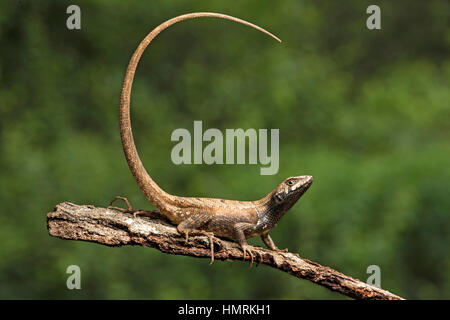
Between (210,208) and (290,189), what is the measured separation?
555 millimetres

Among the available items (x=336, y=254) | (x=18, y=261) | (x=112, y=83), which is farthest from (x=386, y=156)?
(x=18, y=261)

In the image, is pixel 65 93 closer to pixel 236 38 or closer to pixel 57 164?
pixel 57 164

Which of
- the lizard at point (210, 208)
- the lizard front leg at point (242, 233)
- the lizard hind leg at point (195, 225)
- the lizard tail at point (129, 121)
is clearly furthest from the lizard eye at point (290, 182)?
the lizard tail at point (129, 121)

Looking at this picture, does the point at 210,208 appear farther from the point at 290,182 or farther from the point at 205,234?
the point at 290,182

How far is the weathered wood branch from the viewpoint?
3.47 meters

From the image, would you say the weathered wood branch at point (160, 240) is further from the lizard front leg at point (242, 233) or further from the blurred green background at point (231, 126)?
the blurred green background at point (231, 126)

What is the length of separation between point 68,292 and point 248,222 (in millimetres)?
4020

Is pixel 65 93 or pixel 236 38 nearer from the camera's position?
pixel 65 93

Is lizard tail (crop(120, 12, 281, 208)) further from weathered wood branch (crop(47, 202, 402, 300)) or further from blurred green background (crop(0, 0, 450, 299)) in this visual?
blurred green background (crop(0, 0, 450, 299))

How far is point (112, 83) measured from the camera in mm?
8891

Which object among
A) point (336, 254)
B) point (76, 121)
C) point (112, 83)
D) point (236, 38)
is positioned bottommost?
point (336, 254)

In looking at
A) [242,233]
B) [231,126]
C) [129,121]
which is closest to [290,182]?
[242,233]

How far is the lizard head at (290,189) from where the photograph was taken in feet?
12.3

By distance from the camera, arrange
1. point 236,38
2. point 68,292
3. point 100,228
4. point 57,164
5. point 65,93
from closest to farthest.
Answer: point 100,228, point 68,292, point 57,164, point 65,93, point 236,38
